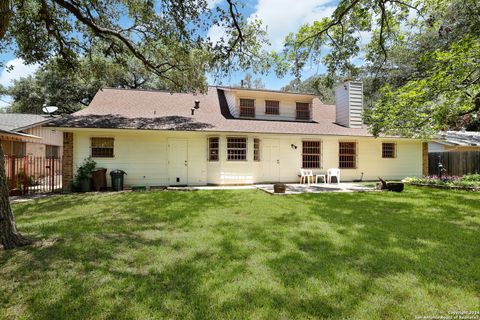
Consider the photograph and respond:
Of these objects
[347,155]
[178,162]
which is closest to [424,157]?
[347,155]

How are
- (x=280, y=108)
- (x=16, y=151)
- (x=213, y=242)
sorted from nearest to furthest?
(x=213, y=242)
(x=280, y=108)
(x=16, y=151)

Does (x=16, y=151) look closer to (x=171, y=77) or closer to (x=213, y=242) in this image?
(x=171, y=77)

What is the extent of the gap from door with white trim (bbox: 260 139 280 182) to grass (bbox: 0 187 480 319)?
22.5 ft

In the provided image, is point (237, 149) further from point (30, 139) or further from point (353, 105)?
point (30, 139)

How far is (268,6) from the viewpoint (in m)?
8.12

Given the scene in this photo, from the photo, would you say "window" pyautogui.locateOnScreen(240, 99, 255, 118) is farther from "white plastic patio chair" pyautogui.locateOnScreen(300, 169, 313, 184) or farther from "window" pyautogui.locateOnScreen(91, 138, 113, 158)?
"window" pyautogui.locateOnScreen(91, 138, 113, 158)

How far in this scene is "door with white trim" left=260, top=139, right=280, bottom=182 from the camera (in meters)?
13.6

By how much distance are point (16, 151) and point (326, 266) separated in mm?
22038

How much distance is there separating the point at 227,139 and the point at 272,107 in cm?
448

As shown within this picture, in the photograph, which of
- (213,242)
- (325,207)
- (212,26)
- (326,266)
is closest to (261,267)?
(326,266)

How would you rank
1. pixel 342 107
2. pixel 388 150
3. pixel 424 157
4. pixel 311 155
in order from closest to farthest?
pixel 311 155
pixel 388 150
pixel 424 157
pixel 342 107

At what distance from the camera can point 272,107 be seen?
51.2ft

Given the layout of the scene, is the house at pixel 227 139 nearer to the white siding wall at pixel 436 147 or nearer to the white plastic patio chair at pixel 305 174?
the white plastic patio chair at pixel 305 174

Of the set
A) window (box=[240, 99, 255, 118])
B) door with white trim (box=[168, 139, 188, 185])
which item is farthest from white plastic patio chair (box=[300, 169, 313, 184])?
door with white trim (box=[168, 139, 188, 185])
